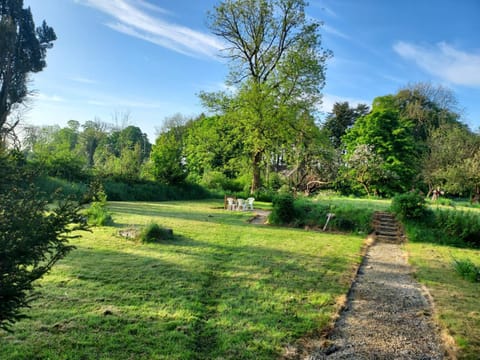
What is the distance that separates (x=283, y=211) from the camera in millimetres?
11094

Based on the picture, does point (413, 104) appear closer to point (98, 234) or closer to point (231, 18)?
point (231, 18)

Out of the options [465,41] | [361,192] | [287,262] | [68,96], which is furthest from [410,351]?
[361,192]

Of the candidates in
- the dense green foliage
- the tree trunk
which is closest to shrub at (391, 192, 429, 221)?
the dense green foliage

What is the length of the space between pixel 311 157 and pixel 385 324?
20071 millimetres

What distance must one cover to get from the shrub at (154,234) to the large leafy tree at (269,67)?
12.6 m

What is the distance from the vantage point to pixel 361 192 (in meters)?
26.3

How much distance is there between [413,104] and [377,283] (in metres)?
34.2

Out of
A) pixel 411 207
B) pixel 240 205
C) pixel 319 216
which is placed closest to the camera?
pixel 411 207

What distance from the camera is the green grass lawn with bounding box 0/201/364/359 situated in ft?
9.12

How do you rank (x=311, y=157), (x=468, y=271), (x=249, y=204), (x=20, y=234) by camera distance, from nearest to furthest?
(x=20, y=234) → (x=468, y=271) → (x=249, y=204) → (x=311, y=157)

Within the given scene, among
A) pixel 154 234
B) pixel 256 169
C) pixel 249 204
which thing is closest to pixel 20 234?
pixel 154 234

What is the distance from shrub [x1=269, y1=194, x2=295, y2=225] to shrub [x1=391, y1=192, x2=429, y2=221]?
3668mm

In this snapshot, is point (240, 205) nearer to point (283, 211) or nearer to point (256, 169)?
point (283, 211)

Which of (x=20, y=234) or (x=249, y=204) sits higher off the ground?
(x=20, y=234)
